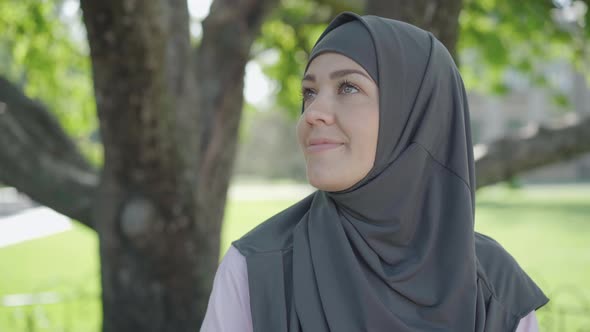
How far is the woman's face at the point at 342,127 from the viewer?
177 cm

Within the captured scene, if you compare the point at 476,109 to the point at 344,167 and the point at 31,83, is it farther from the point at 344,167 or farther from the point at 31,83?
the point at 344,167

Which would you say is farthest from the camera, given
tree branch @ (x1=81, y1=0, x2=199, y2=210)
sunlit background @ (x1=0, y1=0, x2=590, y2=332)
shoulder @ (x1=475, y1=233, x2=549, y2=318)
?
sunlit background @ (x1=0, y1=0, x2=590, y2=332)

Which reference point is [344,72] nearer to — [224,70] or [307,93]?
[307,93]

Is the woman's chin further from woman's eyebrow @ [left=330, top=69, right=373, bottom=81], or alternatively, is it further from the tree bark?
the tree bark

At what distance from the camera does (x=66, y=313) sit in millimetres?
8281

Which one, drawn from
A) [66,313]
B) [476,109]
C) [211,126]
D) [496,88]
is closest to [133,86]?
[211,126]

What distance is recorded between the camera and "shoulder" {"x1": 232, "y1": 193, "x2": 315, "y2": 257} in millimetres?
1842

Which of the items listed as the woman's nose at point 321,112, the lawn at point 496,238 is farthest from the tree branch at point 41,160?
the woman's nose at point 321,112

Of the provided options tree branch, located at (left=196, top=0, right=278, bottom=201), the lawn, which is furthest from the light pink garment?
the lawn

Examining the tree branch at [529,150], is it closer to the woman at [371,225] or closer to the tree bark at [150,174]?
the tree bark at [150,174]

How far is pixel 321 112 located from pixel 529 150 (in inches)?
117

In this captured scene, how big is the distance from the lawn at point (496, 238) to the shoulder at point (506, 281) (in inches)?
137

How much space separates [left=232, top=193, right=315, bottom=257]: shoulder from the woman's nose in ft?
0.94

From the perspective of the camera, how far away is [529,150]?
14.5 ft
